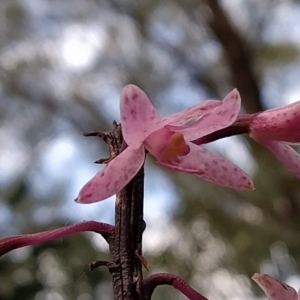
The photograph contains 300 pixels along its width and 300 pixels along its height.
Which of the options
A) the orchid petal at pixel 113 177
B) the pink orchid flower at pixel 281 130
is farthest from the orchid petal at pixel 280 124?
the orchid petal at pixel 113 177

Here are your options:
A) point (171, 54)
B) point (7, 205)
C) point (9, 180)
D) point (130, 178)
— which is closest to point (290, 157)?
point (130, 178)

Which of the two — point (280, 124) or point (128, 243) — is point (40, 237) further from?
point (280, 124)

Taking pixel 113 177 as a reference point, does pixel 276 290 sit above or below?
below

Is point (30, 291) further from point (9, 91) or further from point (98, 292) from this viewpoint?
point (9, 91)

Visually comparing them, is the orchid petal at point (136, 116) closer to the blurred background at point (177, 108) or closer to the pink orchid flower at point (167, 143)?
the pink orchid flower at point (167, 143)

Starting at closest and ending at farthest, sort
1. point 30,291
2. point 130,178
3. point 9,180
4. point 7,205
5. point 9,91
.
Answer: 1. point 130,178
2. point 30,291
3. point 7,205
4. point 9,180
5. point 9,91

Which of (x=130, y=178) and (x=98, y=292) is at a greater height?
(x=130, y=178)

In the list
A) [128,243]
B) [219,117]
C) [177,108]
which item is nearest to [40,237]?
[128,243]

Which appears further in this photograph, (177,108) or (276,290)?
(177,108)
